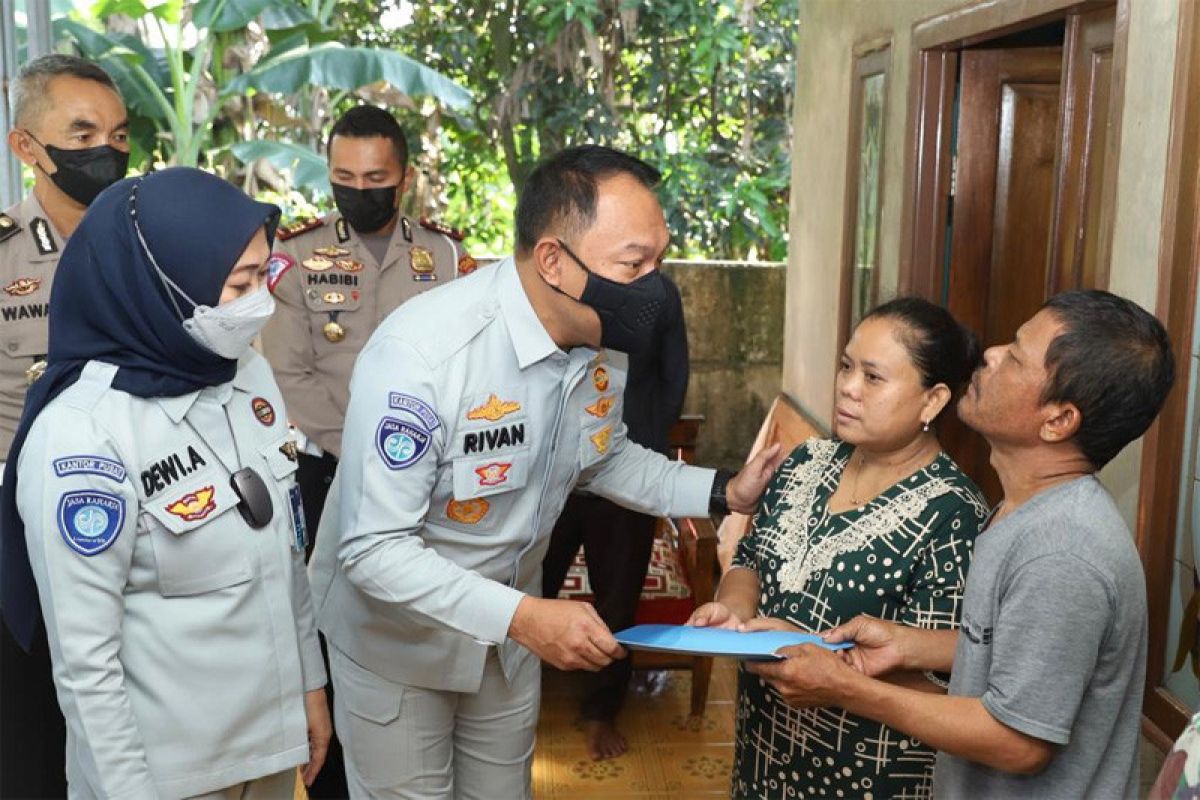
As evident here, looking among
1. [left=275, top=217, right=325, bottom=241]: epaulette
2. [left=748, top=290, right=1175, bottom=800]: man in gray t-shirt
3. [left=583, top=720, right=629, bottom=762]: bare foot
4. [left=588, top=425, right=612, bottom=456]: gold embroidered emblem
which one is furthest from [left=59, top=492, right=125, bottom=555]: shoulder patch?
[left=583, top=720, right=629, bottom=762]: bare foot

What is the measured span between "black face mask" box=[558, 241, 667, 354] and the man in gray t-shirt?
57 cm

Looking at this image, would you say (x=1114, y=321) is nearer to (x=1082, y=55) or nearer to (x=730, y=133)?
(x=1082, y=55)

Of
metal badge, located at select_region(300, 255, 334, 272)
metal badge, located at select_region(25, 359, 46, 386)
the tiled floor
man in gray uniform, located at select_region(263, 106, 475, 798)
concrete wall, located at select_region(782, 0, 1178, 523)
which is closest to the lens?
concrete wall, located at select_region(782, 0, 1178, 523)

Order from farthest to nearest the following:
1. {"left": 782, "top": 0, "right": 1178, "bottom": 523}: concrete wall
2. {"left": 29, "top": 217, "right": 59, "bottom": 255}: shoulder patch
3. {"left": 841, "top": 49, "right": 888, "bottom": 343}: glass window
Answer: {"left": 841, "top": 49, "right": 888, "bottom": 343}: glass window
{"left": 29, "top": 217, "right": 59, "bottom": 255}: shoulder patch
{"left": 782, "top": 0, "right": 1178, "bottom": 523}: concrete wall

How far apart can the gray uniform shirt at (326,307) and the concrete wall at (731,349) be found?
2758 millimetres

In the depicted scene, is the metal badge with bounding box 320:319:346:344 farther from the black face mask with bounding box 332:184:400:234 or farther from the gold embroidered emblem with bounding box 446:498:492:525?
the gold embroidered emblem with bounding box 446:498:492:525

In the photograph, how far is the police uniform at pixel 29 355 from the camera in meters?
2.35

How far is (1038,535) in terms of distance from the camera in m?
1.45

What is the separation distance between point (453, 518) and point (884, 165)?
2.27m

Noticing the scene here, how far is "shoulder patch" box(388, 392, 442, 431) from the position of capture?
6.10 ft

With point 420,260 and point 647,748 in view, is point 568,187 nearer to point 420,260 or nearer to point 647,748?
point 420,260

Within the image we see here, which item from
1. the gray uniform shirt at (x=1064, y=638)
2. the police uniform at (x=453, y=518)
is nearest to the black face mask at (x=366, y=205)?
the police uniform at (x=453, y=518)

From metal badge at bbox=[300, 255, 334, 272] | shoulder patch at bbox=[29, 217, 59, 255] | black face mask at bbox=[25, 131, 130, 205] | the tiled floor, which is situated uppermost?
black face mask at bbox=[25, 131, 130, 205]

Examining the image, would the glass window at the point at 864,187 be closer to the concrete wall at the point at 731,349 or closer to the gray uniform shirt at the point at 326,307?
the gray uniform shirt at the point at 326,307
